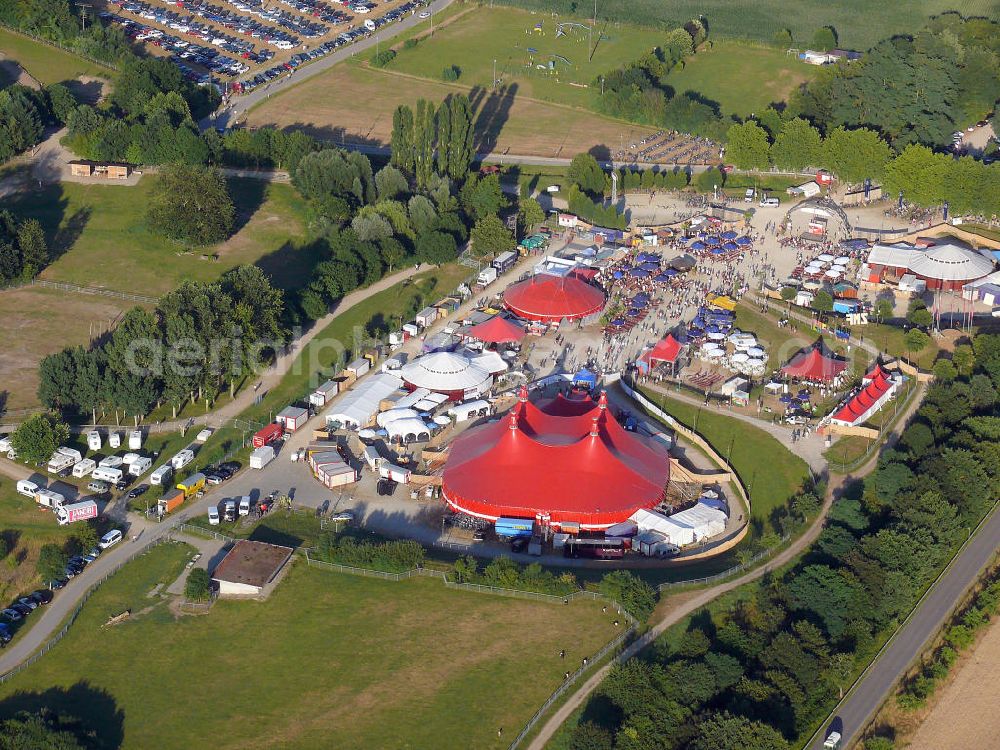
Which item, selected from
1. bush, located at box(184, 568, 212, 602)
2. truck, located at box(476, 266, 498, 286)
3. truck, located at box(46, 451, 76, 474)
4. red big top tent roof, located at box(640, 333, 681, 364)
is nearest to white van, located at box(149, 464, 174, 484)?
truck, located at box(46, 451, 76, 474)

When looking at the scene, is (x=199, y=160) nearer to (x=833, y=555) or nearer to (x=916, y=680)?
(x=833, y=555)

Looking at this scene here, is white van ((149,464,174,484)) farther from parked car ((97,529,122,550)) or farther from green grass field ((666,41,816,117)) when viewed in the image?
green grass field ((666,41,816,117))

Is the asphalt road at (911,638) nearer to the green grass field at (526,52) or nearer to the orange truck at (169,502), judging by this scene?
the orange truck at (169,502)

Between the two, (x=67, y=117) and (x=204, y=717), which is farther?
(x=67, y=117)

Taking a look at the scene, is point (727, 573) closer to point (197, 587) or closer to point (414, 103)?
point (197, 587)

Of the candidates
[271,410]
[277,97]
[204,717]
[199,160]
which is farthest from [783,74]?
[204,717]

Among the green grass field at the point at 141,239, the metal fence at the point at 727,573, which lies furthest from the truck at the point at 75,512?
the metal fence at the point at 727,573
